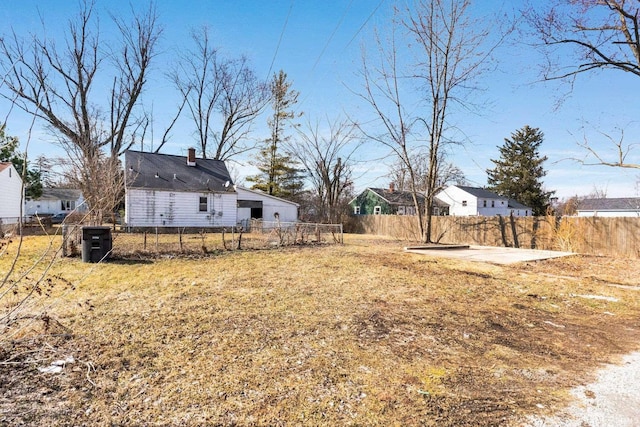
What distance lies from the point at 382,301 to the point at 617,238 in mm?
13037

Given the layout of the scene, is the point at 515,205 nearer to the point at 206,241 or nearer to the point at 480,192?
the point at 480,192

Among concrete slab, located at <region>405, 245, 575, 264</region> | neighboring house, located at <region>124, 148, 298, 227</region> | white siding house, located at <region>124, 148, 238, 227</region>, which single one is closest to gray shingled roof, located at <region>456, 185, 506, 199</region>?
neighboring house, located at <region>124, 148, 298, 227</region>

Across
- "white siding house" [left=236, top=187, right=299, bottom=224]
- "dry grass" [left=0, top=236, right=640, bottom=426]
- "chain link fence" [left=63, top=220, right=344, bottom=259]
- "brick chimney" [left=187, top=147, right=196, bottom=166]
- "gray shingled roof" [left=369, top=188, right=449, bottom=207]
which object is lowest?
"dry grass" [left=0, top=236, right=640, bottom=426]

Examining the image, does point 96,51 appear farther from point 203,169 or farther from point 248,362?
point 248,362

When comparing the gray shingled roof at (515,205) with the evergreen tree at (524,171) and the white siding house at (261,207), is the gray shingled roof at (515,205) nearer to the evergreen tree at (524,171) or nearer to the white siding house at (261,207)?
the evergreen tree at (524,171)

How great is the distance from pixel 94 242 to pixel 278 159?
75.6 feet

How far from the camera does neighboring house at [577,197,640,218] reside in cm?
3762

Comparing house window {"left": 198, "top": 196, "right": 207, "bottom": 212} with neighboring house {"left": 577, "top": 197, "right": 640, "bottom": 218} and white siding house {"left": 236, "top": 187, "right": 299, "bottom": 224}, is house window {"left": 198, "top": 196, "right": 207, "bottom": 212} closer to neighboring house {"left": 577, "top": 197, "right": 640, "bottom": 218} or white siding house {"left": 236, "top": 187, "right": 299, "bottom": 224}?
white siding house {"left": 236, "top": 187, "right": 299, "bottom": 224}

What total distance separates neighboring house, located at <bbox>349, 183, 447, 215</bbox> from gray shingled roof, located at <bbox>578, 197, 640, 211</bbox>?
18.0 metres

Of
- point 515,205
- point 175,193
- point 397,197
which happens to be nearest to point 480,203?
point 515,205

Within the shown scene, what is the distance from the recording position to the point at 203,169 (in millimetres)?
24297

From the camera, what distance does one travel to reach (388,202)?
37.5 meters

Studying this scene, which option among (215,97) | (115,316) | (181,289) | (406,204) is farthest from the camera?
(406,204)

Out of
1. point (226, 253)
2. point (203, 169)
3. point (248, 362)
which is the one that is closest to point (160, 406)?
point (248, 362)
